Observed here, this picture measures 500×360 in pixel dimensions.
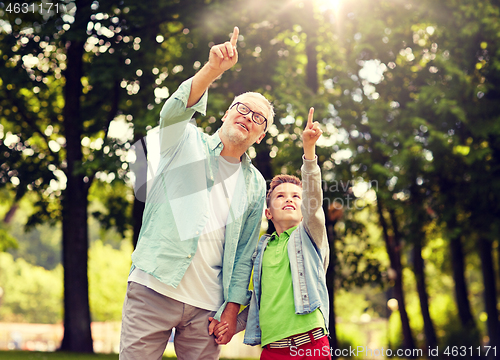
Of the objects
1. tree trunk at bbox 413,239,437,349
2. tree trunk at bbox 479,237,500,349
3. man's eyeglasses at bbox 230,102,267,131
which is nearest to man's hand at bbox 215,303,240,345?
man's eyeglasses at bbox 230,102,267,131

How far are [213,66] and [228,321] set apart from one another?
5.06 ft

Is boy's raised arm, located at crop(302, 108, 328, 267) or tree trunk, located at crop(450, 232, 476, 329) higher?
tree trunk, located at crop(450, 232, 476, 329)

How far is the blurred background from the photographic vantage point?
10398mm

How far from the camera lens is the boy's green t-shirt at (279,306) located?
10.2 ft

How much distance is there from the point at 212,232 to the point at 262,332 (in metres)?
0.75

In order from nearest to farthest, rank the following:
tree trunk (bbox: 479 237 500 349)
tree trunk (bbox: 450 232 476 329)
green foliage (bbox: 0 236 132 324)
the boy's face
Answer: the boy's face
tree trunk (bbox: 479 237 500 349)
tree trunk (bbox: 450 232 476 329)
green foliage (bbox: 0 236 132 324)

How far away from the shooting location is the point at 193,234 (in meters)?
2.88

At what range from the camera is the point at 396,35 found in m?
11.9

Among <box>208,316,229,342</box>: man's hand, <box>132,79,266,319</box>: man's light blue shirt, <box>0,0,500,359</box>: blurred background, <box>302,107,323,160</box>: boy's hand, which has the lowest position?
<box>208,316,229,342</box>: man's hand

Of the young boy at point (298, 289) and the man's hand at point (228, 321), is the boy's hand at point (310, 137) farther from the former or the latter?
the man's hand at point (228, 321)

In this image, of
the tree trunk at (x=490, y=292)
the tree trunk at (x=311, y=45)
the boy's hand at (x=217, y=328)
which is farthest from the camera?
the tree trunk at (x=490, y=292)

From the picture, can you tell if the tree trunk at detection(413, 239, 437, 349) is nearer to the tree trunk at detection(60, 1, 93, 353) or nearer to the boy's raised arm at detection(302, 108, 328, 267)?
the tree trunk at detection(60, 1, 93, 353)

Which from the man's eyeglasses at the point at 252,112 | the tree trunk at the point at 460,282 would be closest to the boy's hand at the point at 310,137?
the man's eyeglasses at the point at 252,112

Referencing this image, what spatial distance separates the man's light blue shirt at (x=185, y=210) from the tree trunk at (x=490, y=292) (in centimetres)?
1163
